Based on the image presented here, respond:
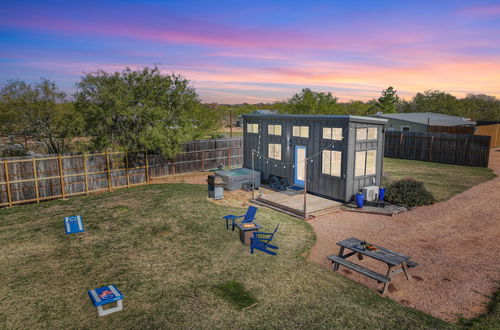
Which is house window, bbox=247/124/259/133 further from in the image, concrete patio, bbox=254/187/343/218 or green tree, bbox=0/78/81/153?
green tree, bbox=0/78/81/153

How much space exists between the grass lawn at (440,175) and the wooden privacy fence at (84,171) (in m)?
13.7

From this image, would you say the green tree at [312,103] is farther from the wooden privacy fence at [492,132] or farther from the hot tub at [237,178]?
the hot tub at [237,178]

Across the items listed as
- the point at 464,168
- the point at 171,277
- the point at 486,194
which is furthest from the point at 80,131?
the point at 464,168

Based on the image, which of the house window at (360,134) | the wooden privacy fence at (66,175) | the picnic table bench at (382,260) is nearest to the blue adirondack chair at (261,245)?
the picnic table bench at (382,260)

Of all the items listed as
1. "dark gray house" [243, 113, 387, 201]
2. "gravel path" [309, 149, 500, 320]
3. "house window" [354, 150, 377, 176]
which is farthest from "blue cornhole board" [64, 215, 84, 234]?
"house window" [354, 150, 377, 176]

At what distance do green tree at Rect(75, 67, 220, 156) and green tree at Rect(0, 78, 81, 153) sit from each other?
13.4 ft

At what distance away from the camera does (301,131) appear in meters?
18.6

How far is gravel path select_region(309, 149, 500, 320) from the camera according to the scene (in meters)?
8.60

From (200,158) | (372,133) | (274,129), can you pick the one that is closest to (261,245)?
(372,133)

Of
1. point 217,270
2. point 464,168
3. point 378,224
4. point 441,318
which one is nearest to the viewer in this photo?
point 441,318

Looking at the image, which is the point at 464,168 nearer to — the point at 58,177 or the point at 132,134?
the point at 132,134

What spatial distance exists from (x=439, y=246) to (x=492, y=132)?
116 ft

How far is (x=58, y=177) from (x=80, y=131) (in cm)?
290

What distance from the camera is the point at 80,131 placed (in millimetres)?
19453
